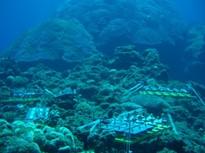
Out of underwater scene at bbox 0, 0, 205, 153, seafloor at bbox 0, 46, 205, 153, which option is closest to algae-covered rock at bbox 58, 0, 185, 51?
underwater scene at bbox 0, 0, 205, 153

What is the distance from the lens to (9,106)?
19344mm

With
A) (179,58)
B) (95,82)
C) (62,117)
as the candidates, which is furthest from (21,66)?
(179,58)

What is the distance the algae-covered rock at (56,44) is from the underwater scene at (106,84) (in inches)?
4.4

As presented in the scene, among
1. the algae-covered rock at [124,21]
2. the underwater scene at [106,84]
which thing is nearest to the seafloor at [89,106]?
the underwater scene at [106,84]

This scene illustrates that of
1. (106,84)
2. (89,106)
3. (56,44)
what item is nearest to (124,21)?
(56,44)

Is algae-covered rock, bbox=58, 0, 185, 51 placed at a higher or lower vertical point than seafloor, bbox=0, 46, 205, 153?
higher

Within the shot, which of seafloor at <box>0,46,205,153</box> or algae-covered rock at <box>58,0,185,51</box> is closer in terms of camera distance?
seafloor at <box>0,46,205,153</box>

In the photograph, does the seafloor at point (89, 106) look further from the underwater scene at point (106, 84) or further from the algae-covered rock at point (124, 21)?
the algae-covered rock at point (124, 21)

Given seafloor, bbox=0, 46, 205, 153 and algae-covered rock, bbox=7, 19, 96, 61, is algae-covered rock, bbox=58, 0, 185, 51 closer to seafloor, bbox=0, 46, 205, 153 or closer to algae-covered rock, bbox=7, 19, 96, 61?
algae-covered rock, bbox=7, 19, 96, 61

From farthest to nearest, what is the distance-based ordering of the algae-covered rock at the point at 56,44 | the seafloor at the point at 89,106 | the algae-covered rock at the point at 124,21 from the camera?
the algae-covered rock at the point at 124,21, the algae-covered rock at the point at 56,44, the seafloor at the point at 89,106

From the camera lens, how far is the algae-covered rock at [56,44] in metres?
32.9

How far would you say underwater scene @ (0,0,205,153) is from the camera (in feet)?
39.0

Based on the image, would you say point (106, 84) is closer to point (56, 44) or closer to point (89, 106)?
point (89, 106)

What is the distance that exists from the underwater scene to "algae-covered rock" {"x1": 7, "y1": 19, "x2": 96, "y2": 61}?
0.11 metres
